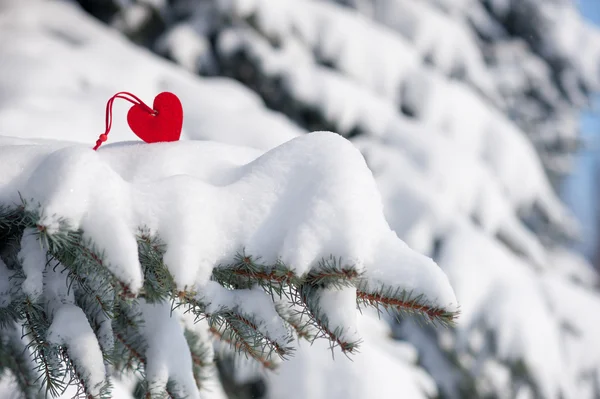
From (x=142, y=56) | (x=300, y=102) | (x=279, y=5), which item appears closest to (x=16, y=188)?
(x=142, y=56)

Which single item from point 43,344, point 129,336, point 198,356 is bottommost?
point 198,356

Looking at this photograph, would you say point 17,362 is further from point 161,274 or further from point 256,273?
point 256,273

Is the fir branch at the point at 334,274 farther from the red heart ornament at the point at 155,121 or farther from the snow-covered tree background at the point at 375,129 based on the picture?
the red heart ornament at the point at 155,121

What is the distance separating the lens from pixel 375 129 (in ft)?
11.7

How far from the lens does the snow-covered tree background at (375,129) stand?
2.04 metres

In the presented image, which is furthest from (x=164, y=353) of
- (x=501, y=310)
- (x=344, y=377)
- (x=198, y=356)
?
(x=501, y=310)

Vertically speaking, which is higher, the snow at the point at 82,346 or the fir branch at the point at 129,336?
the snow at the point at 82,346

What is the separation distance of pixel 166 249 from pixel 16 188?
256 millimetres

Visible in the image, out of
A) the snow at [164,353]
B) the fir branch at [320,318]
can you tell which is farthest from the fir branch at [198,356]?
the fir branch at [320,318]

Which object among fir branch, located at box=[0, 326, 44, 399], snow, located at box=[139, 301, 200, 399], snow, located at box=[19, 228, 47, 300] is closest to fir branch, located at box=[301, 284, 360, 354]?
snow, located at box=[139, 301, 200, 399]

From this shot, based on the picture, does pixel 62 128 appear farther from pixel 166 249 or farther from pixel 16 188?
pixel 166 249

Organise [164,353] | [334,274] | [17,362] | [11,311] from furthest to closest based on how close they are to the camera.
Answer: [17,362] → [164,353] → [11,311] → [334,274]

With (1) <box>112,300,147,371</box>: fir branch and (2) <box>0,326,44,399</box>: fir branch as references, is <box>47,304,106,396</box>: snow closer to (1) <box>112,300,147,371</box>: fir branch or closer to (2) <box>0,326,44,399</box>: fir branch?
(1) <box>112,300,147,371</box>: fir branch

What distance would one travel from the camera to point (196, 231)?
2.37ft
